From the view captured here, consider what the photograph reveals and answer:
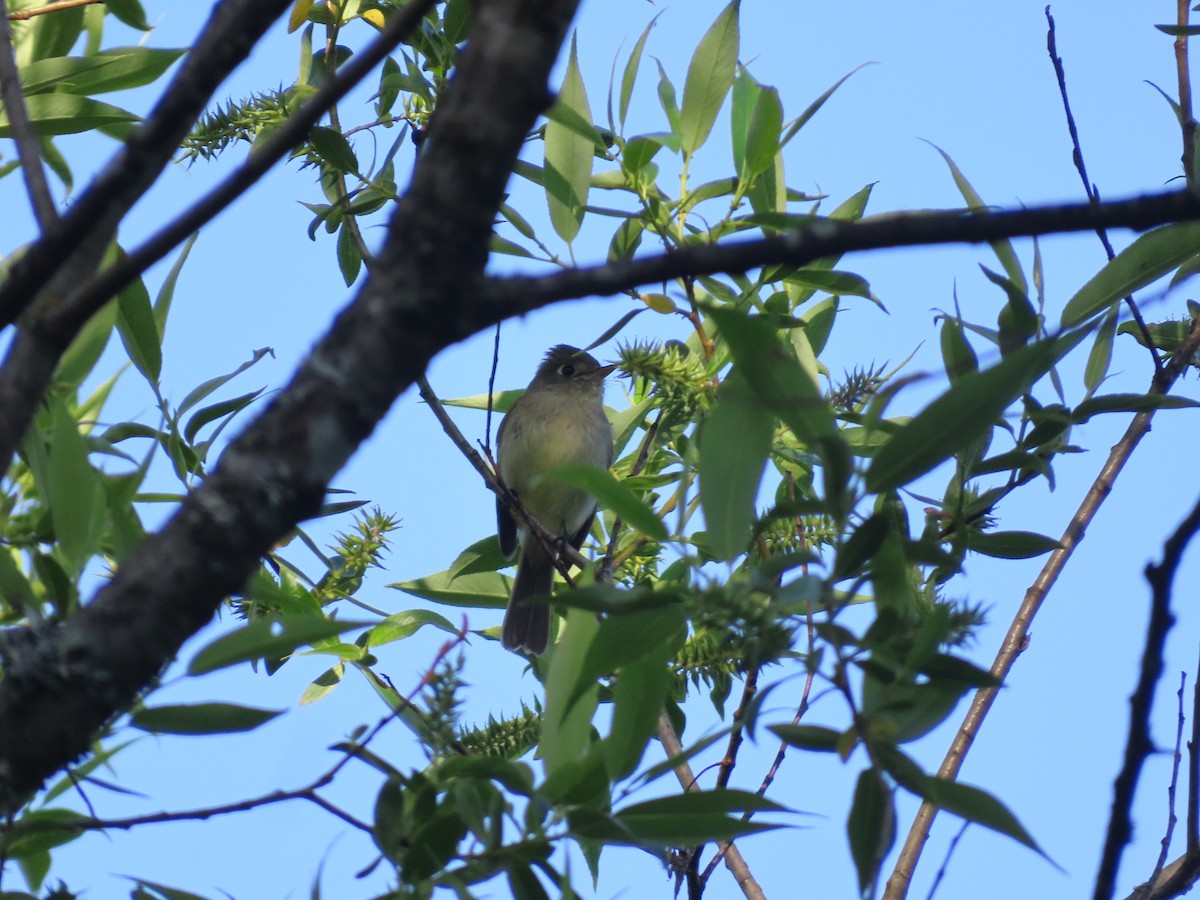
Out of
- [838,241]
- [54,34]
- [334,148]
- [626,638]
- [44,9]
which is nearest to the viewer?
[838,241]

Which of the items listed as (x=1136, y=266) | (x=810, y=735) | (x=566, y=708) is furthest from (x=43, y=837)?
(x=1136, y=266)

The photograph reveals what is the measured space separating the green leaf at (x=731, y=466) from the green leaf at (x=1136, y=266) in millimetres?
→ 1133

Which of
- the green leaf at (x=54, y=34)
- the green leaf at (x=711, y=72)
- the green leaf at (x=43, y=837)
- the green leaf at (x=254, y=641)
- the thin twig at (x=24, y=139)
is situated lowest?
the green leaf at (x=43, y=837)

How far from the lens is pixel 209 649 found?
193 cm

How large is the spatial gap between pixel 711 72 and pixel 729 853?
2.12 m

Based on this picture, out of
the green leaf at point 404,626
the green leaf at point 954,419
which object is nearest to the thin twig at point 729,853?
the green leaf at point 404,626

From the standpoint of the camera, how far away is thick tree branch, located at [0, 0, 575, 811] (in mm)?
1524

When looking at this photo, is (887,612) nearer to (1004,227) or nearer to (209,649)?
(1004,227)

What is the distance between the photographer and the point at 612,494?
1.79 metres

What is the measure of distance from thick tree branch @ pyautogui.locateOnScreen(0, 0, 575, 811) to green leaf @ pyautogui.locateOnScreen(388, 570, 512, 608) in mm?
2548

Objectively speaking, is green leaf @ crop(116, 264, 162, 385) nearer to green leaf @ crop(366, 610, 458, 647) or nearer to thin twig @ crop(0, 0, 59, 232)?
thin twig @ crop(0, 0, 59, 232)

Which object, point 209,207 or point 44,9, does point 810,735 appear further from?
point 44,9

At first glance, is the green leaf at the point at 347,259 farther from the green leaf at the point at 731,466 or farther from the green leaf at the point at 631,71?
the green leaf at the point at 731,466

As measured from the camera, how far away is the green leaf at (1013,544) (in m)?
2.90
